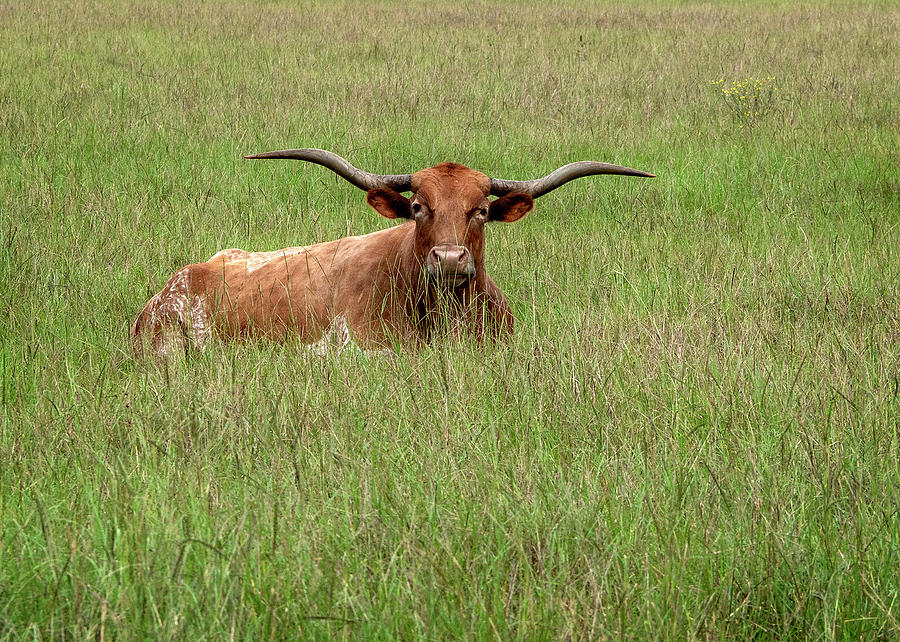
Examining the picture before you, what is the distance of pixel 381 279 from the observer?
5.47m

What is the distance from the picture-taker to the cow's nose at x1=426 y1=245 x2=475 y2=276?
189 inches

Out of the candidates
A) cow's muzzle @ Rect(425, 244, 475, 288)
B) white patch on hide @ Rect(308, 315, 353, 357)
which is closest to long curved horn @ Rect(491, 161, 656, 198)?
cow's muzzle @ Rect(425, 244, 475, 288)

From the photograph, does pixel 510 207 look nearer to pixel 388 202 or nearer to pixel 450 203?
pixel 450 203

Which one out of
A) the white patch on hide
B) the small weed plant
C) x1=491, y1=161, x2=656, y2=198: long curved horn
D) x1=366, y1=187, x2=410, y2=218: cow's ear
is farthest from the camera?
the small weed plant

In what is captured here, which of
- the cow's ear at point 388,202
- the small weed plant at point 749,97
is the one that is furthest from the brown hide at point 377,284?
the small weed plant at point 749,97

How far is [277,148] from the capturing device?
8.85 meters

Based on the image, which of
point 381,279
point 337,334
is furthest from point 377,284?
point 337,334

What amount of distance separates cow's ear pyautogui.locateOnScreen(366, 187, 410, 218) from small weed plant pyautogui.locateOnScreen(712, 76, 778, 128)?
5.28 m

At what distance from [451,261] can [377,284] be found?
768 millimetres

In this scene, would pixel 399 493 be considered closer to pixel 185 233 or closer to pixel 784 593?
pixel 784 593

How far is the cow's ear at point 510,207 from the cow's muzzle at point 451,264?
63 centimetres

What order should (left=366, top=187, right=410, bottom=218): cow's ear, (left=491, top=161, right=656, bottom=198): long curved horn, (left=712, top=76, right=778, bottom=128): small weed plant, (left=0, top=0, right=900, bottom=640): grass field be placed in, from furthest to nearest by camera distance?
(left=712, top=76, right=778, bottom=128): small weed plant < (left=491, top=161, right=656, bottom=198): long curved horn < (left=366, top=187, right=410, bottom=218): cow's ear < (left=0, top=0, right=900, bottom=640): grass field

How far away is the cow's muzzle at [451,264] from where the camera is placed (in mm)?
4801

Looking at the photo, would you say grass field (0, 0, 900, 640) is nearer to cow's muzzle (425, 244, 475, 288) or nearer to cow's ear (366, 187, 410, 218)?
cow's muzzle (425, 244, 475, 288)
